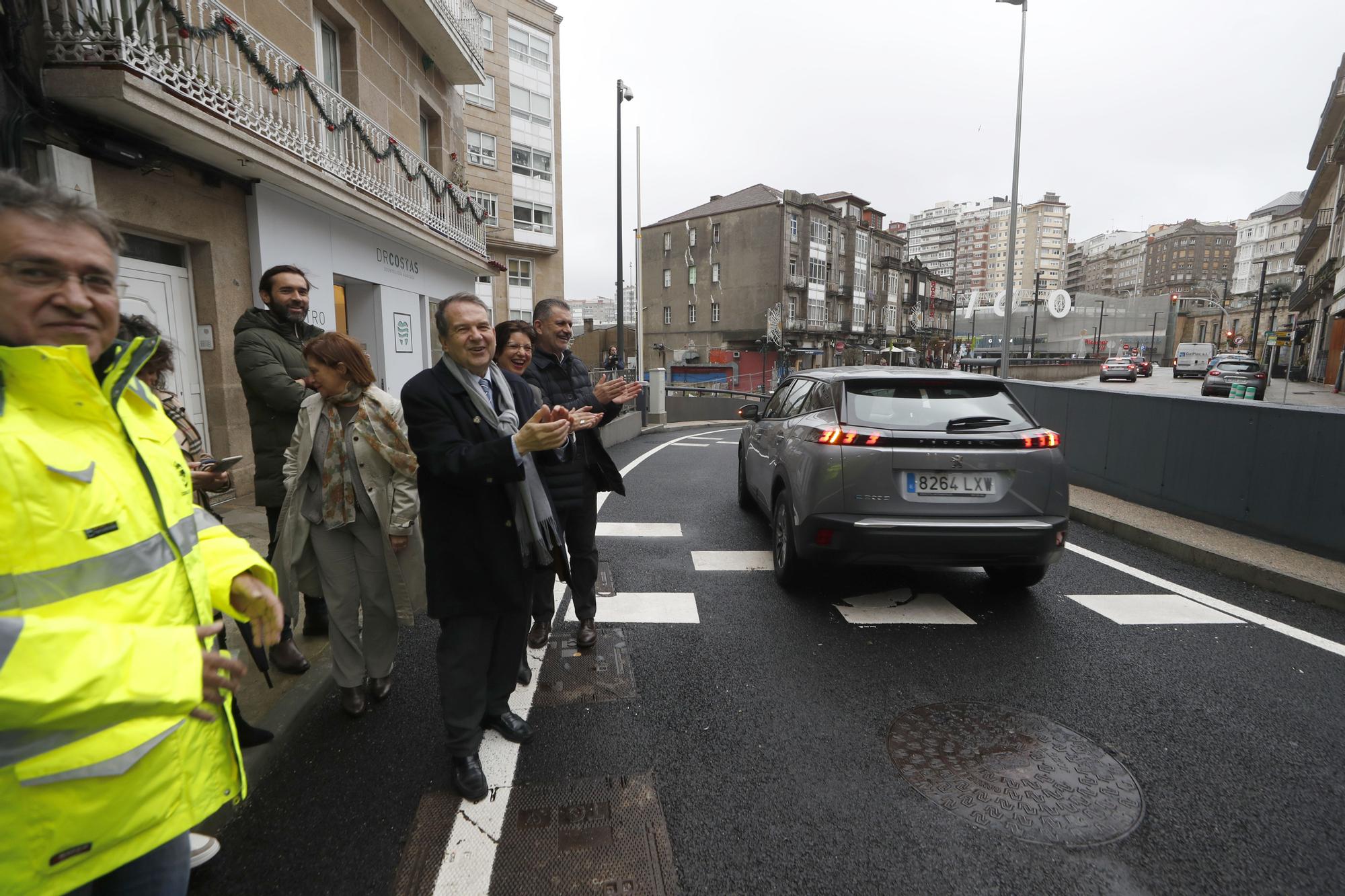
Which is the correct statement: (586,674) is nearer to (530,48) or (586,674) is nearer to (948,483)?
(948,483)

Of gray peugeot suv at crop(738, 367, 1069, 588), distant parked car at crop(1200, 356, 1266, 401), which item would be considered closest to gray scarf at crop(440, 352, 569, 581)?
gray peugeot suv at crop(738, 367, 1069, 588)

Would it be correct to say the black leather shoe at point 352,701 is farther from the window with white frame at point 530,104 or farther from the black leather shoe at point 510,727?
the window with white frame at point 530,104

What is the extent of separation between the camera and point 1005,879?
218 cm

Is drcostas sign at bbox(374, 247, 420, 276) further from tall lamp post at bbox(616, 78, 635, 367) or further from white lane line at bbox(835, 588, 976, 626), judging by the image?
white lane line at bbox(835, 588, 976, 626)

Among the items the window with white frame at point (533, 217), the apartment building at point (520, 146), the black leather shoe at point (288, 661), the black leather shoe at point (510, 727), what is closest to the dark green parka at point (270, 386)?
the black leather shoe at point (288, 661)

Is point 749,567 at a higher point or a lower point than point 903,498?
lower

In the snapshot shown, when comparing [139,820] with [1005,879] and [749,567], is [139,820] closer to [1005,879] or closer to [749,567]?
[1005,879]

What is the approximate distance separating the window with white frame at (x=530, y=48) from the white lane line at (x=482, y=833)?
141ft

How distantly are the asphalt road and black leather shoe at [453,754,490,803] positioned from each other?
7cm

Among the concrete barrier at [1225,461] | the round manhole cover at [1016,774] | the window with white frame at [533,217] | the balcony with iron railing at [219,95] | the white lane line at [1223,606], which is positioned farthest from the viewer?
the window with white frame at [533,217]

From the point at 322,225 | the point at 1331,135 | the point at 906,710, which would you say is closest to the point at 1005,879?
the point at 906,710

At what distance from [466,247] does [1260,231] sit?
163975 millimetres

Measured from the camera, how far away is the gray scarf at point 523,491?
2.63 m

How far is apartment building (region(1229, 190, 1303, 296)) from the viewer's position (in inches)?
4540
